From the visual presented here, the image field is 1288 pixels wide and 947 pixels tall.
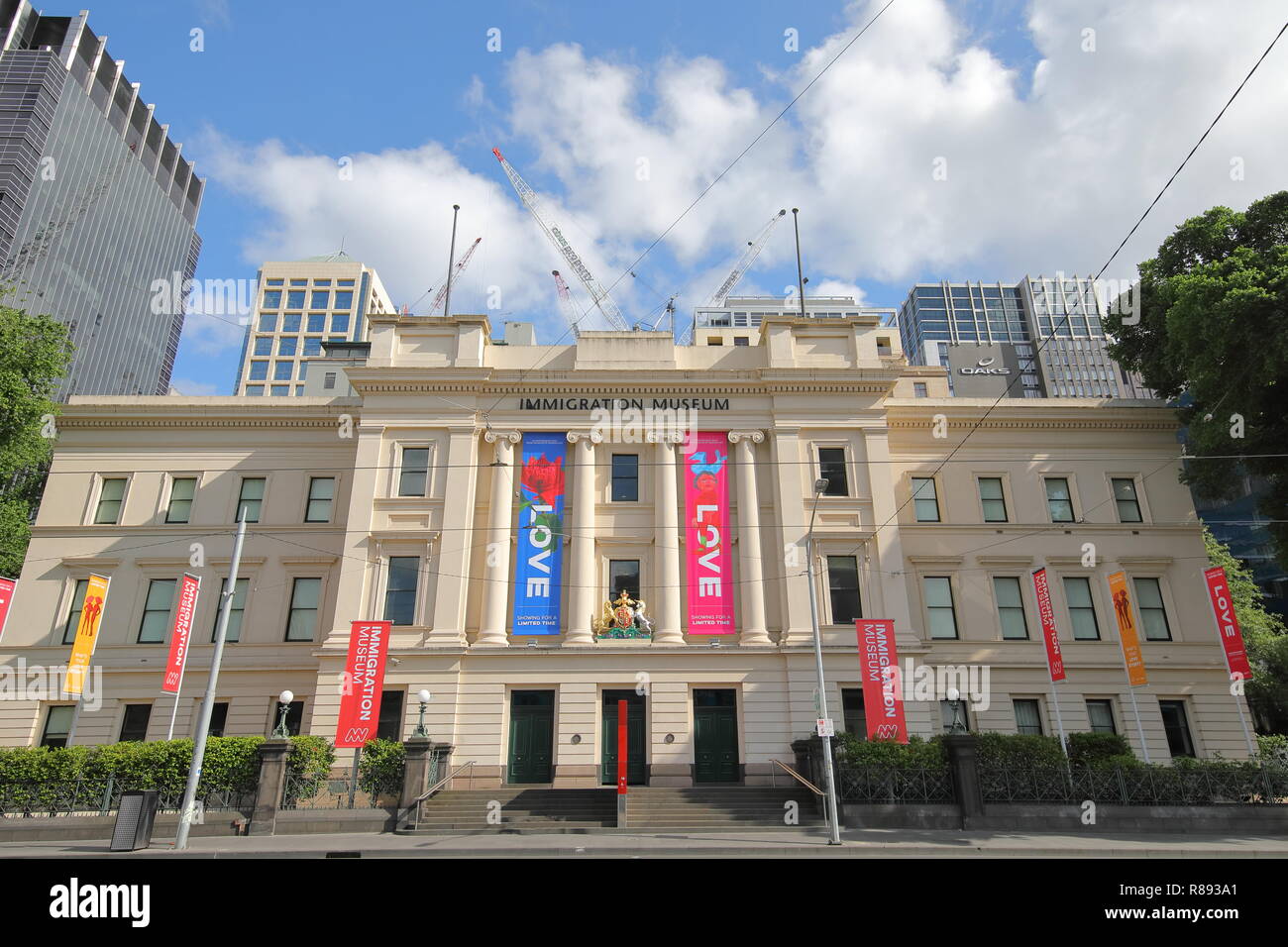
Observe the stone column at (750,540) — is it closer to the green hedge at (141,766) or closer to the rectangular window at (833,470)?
the rectangular window at (833,470)

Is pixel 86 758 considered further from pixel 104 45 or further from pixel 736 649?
pixel 104 45

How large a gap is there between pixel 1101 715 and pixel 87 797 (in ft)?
113

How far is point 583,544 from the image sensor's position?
1195 inches

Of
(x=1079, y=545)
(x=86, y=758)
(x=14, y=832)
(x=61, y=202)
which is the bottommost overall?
(x=14, y=832)

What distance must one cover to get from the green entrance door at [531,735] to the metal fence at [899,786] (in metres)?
10.7

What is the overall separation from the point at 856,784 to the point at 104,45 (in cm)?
10748

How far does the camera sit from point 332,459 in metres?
33.8

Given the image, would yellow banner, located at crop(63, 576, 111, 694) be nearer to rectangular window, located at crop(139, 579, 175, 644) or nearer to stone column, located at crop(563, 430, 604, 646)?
rectangular window, located at crop(139, 579, 175, 644)

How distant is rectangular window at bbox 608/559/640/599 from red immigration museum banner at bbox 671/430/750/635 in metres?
2.09

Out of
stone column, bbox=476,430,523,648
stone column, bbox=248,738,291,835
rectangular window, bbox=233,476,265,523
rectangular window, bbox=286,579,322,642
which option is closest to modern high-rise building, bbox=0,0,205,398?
rectangular window, bbox=233,476,265,523

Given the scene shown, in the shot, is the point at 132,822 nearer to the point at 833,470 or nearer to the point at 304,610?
the point at 304,610

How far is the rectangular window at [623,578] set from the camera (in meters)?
30.4

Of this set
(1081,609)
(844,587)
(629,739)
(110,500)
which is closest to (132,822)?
(629,739)
